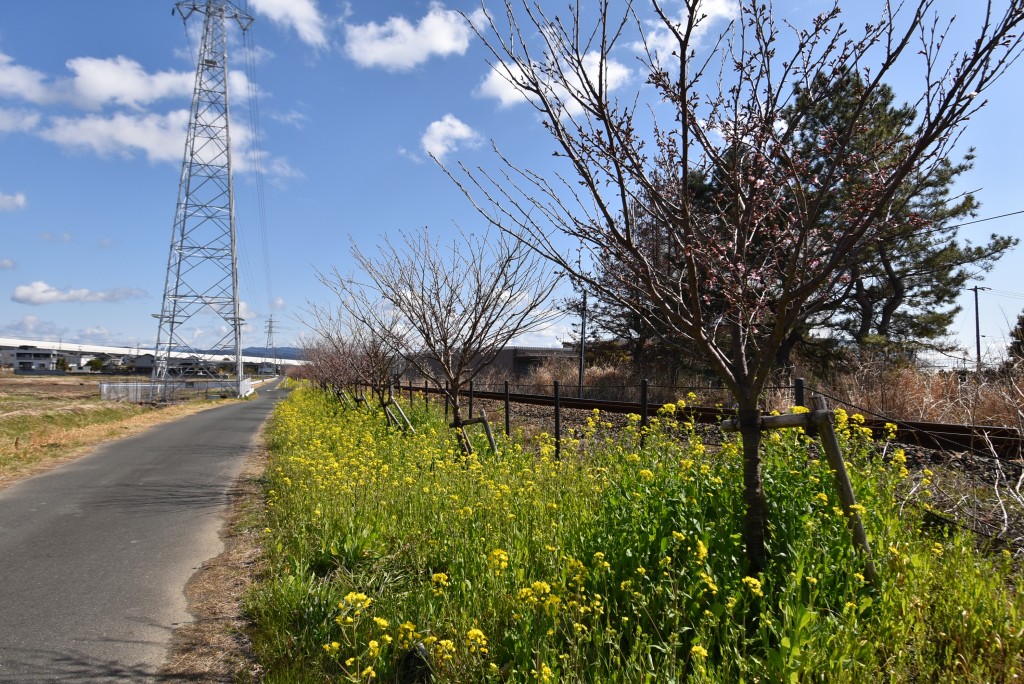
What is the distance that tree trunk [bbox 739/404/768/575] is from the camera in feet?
10.1

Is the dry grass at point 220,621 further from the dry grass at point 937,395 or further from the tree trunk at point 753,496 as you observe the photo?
the dry grass at point 937,395

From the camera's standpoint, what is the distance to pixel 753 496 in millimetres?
3090

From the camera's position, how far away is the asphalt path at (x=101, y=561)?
365cm

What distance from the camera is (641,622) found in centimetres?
305

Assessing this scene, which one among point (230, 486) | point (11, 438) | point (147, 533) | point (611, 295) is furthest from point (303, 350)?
point (611, 295)

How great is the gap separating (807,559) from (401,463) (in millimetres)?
5738

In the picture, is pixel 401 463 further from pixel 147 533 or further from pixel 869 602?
pixel 869 602

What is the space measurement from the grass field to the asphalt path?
2.57 feet

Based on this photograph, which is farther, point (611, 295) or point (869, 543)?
point (611, 295)

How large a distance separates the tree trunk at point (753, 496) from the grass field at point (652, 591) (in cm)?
9

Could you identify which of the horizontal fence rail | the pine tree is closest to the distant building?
the horizontal fence rail

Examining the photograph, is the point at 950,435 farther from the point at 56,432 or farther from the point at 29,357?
the point at 29,357

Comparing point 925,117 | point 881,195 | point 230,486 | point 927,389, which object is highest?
point 925,117

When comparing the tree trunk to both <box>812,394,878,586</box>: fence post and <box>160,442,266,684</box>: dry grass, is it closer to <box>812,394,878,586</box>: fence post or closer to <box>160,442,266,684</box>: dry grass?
<box>812,394,878,586</box>: fence post
